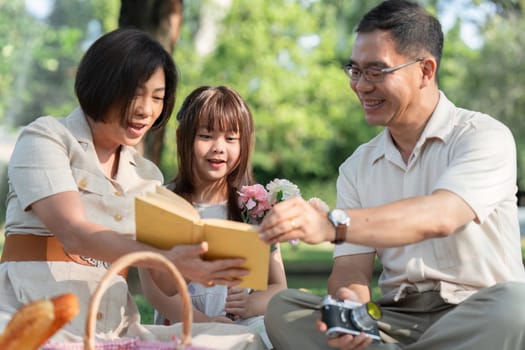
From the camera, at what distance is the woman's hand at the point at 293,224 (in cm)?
281

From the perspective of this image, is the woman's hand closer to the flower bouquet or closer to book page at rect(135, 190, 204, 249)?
book page at rect(135, 190, 204, 249)

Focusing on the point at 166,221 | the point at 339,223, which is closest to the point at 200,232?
the point at 166,221

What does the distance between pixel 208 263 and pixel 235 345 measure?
0.72 m

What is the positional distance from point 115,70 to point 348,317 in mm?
1467

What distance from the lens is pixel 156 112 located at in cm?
373

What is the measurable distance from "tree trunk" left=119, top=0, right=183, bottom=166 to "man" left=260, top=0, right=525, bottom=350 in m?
4.22

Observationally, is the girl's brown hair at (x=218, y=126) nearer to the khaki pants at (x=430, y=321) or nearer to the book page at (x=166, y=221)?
the khaki pants at (x=430, y=321)

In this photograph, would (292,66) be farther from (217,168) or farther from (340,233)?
(340,233)

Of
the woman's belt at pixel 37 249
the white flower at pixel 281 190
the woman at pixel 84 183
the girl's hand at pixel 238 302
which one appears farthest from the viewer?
the girl's hand at pixel 238 302

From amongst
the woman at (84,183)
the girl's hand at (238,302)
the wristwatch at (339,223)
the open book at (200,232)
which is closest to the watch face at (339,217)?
the wristwatch at (339,223)

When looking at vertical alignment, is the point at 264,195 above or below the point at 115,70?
below

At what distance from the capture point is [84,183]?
3.65 meters

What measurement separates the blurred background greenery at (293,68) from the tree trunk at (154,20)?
1126 cm

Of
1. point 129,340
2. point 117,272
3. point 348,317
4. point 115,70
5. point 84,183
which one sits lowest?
point 129,340
